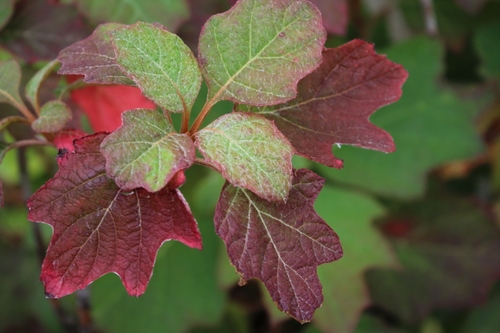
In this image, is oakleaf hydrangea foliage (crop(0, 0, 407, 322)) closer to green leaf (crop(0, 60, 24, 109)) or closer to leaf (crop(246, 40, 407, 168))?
leaf (crop(246, 40, 407, 168))

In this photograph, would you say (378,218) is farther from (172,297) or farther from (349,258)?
(172,297)

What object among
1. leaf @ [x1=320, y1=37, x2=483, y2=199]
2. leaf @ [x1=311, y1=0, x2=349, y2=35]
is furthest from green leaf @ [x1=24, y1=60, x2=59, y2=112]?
leaf @ [x1=320, y1=37, x2=483, y2=199]

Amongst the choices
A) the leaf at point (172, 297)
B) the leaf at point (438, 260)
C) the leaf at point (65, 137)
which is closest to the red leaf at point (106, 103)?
the leaf at point (65, 137)

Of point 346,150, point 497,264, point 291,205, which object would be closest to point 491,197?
point 497,264

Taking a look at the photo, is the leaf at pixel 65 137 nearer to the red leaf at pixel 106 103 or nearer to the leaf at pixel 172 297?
the red leaf at pixel 106 103

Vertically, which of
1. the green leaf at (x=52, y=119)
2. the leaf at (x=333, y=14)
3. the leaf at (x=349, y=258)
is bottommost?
the leaf at (x=349, y=258)

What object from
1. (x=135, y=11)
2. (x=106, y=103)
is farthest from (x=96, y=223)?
(x=135, y=11)
